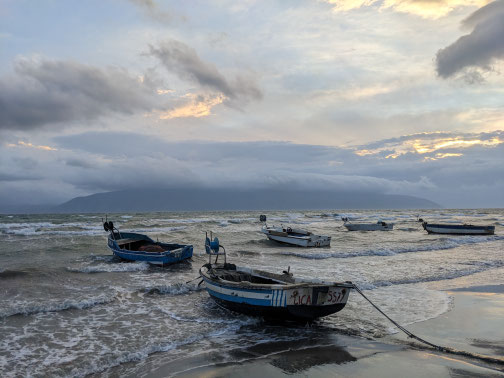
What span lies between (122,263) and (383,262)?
16.4 metres

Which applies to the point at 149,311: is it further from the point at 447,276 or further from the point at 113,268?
the point at 447,276

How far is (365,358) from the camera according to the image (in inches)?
302

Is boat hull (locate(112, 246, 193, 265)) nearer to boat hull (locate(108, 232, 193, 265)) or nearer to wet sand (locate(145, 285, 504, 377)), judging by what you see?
boat hull (locate(108, 232, 193, 265))

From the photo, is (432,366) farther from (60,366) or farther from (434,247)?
(434,247)

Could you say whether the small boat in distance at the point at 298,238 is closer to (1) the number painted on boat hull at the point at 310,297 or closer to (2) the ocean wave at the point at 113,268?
(2) the ocean wave at the point at 113,268

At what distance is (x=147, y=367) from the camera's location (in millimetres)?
7508

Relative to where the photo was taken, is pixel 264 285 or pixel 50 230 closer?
pixel 264 285

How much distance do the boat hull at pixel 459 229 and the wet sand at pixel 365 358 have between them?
3925 centimetres

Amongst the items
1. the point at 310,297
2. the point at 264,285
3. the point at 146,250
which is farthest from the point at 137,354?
the point at 146,250

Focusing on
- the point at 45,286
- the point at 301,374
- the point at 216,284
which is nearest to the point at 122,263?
the point at 45,286

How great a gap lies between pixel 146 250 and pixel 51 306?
1023cm

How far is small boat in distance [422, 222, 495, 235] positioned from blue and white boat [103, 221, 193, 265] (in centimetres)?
3723

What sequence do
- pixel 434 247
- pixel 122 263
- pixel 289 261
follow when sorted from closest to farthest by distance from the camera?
pixel 122 263 → pixel 289 261 → pixel 434 247

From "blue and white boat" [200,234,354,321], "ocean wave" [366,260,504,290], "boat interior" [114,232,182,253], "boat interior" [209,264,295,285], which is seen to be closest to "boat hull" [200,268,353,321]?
"blue and white boat" [200,234,354,321]
